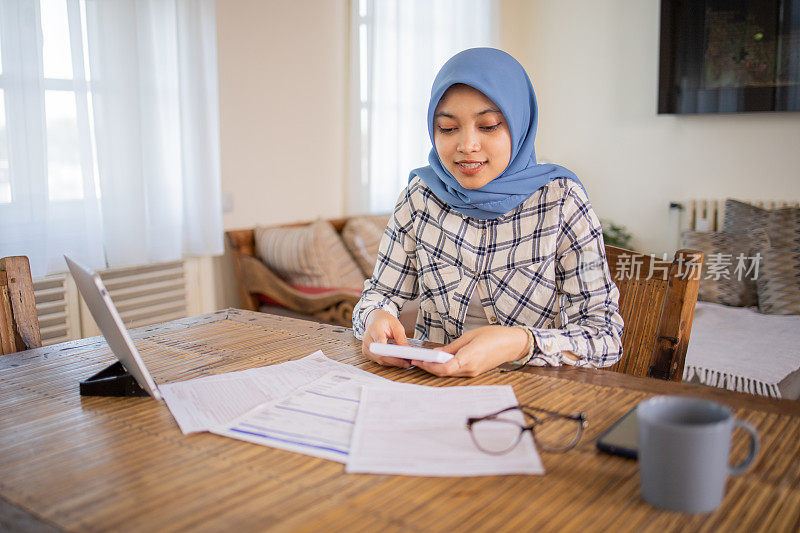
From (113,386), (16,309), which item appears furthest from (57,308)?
(113,386)

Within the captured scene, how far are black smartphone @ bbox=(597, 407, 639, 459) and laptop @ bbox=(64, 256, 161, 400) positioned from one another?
2.12 ft

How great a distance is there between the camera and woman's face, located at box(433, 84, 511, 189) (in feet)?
4.67

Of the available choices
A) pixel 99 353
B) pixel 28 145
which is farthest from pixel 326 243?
pixel 99 353

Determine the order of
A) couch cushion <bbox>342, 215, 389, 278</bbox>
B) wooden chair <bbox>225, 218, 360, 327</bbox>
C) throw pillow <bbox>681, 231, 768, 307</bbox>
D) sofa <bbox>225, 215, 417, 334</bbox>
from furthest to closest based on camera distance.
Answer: couch cushion <bbox>342, 215, 389, 278</bbox> < throw pillow <bbox>681, 231, 768, 307</bbox> < sofa <bbox>225, 215, 417, 334</bbox> < wooden chair <bbox>225, 218, 360, 327</bbox>

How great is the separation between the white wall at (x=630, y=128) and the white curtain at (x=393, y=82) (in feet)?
2.32

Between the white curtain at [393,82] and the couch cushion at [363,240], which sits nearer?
the couch cushion at [363,240]

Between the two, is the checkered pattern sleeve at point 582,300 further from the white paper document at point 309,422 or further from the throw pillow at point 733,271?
the throw pillow at point 733,271

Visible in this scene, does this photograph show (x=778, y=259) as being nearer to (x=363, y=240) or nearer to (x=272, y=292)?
(x=363, y=240)

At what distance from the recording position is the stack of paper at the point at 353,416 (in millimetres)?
804

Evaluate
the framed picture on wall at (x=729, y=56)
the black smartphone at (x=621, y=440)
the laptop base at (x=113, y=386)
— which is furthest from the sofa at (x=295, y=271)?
the framed picture on wall at (x=729, y=56)

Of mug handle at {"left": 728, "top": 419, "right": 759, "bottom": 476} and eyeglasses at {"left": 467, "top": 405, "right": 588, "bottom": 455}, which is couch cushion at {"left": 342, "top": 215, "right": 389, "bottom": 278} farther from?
mug handle at {"left": 728, "top": 419, "right": 759, "bottom": 476}

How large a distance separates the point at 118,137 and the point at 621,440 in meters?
2.47

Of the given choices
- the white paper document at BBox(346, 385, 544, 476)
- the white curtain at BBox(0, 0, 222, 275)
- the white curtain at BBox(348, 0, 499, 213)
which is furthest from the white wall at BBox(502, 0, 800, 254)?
the white paper document at BBox(346, 385, 544, 476)

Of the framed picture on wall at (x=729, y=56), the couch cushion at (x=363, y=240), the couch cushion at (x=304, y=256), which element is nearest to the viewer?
the couch cushion at (x=304, y=256)
